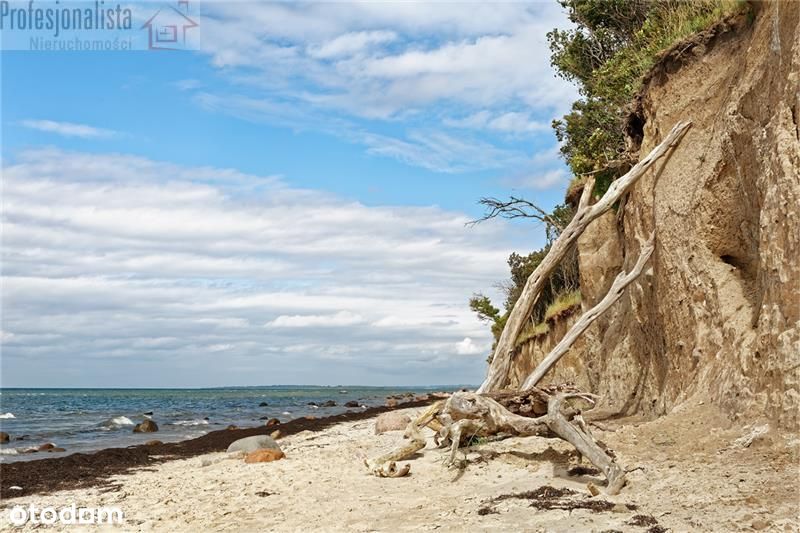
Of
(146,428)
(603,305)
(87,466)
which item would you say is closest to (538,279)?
(603,305)

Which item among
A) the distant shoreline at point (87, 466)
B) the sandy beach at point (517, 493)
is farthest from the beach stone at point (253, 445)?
the sandy beach at point (517, 493)

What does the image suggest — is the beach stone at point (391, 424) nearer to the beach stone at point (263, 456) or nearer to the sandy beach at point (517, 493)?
the beach stone at point (263, 456)

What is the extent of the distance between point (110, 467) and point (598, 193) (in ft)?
43.1

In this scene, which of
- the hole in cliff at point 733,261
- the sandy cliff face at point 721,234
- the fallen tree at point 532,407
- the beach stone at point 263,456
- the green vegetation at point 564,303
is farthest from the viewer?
the green vegetation at point 564,303

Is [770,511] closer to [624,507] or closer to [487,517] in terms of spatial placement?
[624,507]

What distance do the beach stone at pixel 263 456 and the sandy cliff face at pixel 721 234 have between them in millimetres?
6709

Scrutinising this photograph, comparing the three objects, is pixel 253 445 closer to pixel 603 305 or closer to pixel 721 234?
pixel 603 305

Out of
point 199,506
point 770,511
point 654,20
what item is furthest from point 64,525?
point 654,20

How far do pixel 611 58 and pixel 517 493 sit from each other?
641 inches

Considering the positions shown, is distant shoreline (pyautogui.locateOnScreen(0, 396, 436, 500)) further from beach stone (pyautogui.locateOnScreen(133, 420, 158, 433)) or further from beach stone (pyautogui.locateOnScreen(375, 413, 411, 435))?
beach stone (pyautogui.locateOnScreen(133, 420, 158, 433))

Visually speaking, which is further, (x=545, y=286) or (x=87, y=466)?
(x=545, y=286)

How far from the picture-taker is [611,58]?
2081 centimetres

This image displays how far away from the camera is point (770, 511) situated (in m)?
6.14

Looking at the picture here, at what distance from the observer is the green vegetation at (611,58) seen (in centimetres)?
1229
